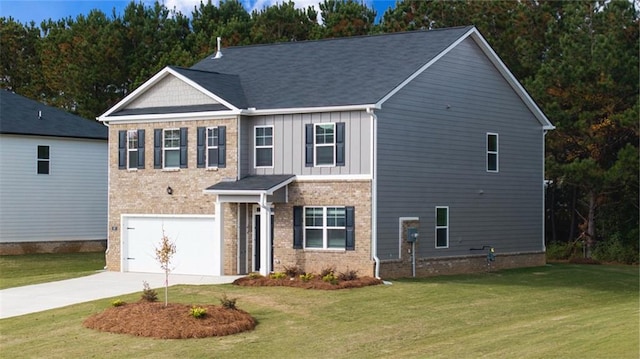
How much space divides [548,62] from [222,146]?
1620 centimetres

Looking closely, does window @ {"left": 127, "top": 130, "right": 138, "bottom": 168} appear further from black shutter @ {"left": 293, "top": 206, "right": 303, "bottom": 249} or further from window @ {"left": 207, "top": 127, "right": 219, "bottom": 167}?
black shutter @ {"left": 293, "top": 206, "right": 303, "bottom": 249}

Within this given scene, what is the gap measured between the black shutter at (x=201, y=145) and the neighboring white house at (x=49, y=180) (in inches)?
545

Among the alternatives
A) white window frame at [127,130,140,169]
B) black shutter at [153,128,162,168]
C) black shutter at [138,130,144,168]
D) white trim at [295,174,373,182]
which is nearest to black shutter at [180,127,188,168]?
black shutter at [153,128,162,168]

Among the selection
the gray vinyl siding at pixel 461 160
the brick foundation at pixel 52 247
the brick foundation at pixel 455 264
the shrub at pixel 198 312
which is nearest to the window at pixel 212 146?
the gray vinyl siding at pixel 461 160

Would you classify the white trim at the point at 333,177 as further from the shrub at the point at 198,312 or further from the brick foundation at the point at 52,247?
the brick foundation at the point at 52,247

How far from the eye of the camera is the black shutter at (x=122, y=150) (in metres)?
33.8

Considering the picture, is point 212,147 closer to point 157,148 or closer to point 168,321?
point 157,148

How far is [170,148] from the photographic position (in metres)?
32.8

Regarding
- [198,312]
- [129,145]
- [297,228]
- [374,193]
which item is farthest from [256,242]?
[198,312]

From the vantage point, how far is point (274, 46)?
3691 cm

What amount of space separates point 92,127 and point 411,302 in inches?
1011

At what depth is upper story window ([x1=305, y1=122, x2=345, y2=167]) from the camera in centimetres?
2988

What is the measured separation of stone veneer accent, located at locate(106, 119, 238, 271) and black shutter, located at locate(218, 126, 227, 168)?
4.3 inches

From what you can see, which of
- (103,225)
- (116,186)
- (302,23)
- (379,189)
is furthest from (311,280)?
(302,23)
